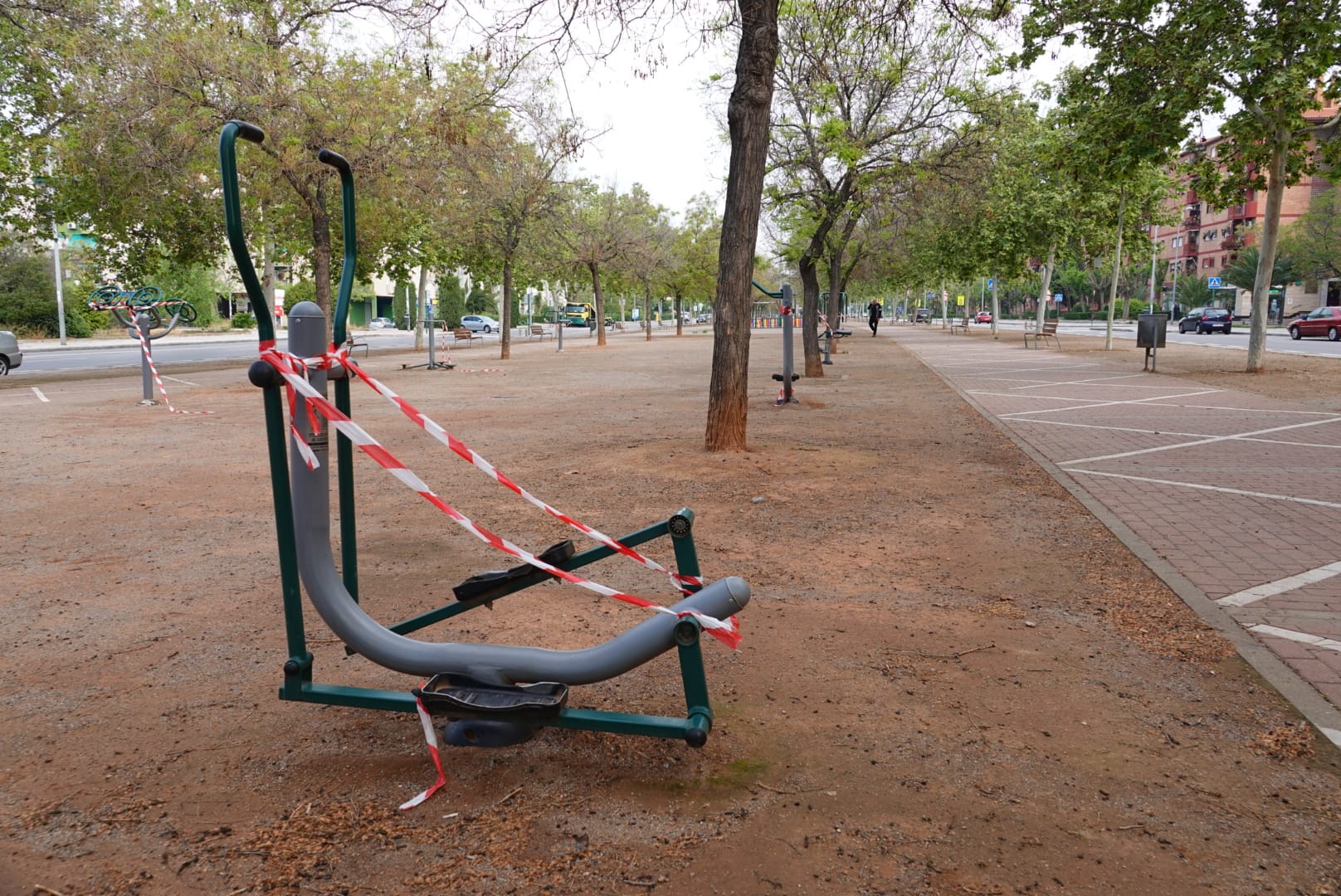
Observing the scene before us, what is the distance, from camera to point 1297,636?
4.21 meters

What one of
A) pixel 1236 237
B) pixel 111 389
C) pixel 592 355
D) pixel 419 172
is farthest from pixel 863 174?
pixel 1236 237

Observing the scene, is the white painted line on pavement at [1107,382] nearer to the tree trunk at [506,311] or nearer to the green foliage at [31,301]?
the tree trunk at [506,311]

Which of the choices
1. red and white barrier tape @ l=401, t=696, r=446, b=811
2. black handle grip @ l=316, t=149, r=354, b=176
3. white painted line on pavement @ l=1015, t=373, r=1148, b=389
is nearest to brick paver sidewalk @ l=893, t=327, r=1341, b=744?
white painted line on pavement @ l=1015, t=373, r=1148, b=389

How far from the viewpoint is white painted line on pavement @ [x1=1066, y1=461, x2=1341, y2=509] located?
701 centimetres

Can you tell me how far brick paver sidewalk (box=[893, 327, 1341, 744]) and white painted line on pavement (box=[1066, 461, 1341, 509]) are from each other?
2 centimetres

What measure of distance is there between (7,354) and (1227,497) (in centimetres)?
2569

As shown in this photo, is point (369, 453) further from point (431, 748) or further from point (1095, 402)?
point (1095, 402)

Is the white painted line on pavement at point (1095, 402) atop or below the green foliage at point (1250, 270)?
below

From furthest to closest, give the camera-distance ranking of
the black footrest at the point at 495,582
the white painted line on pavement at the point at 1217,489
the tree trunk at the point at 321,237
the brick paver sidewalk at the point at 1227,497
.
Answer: the tree trunk at the point at 321,237
the white painted line on pavement at the point at 1217,489
the brick paver sidewalk at the point at 1227,497
the black footrest at the point at 495,582

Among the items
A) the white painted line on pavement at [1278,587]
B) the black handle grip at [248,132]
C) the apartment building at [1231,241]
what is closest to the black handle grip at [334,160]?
the black handle grip at [248,132]

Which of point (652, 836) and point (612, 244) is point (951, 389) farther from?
point (612, 244)

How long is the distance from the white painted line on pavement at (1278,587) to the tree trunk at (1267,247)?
14.4m

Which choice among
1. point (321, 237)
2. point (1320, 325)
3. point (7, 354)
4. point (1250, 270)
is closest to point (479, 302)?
point (7, 354)

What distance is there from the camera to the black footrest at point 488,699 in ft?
9.36
